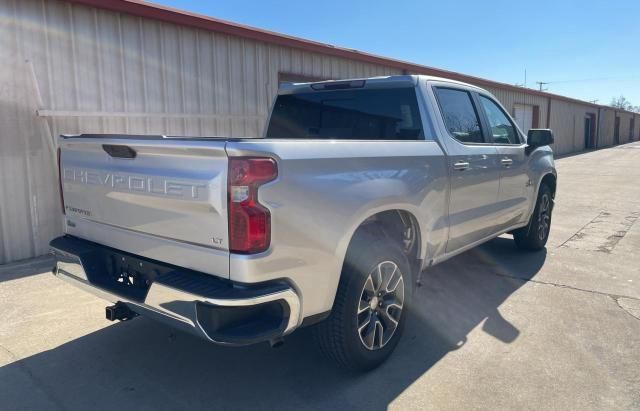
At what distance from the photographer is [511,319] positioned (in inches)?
165

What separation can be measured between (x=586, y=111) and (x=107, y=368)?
37873mm

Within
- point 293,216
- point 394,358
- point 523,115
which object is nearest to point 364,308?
point 394,358

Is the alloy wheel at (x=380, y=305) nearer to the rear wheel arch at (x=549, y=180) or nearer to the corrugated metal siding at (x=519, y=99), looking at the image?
the rear wheel arch at (x=549, y=180)

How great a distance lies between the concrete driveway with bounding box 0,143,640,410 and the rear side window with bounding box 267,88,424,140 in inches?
64.3

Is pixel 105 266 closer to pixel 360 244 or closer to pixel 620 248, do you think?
pixel 360 244

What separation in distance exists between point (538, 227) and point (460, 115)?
98.7 inches

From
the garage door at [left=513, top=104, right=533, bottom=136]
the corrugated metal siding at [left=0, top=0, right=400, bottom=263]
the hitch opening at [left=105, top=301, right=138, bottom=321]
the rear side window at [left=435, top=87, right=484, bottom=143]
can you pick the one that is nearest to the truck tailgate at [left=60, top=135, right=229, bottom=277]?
the hitch opening at [left=105, top=301, right=138, bottom=321]

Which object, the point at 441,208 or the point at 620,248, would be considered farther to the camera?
the point at 620,248

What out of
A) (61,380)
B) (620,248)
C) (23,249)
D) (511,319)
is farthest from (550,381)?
(23,249)

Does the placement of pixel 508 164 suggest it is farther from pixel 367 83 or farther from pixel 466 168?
pixel 367 83

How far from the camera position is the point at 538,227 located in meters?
6.14

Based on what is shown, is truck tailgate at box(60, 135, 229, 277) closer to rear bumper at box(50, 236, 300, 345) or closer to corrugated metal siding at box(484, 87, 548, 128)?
rear bumper at box(50, 236, 300, 345)

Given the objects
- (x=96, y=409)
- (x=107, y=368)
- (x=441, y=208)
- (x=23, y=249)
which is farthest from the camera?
(x=23, y=249)

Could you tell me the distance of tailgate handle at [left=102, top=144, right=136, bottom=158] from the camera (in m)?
2.85
